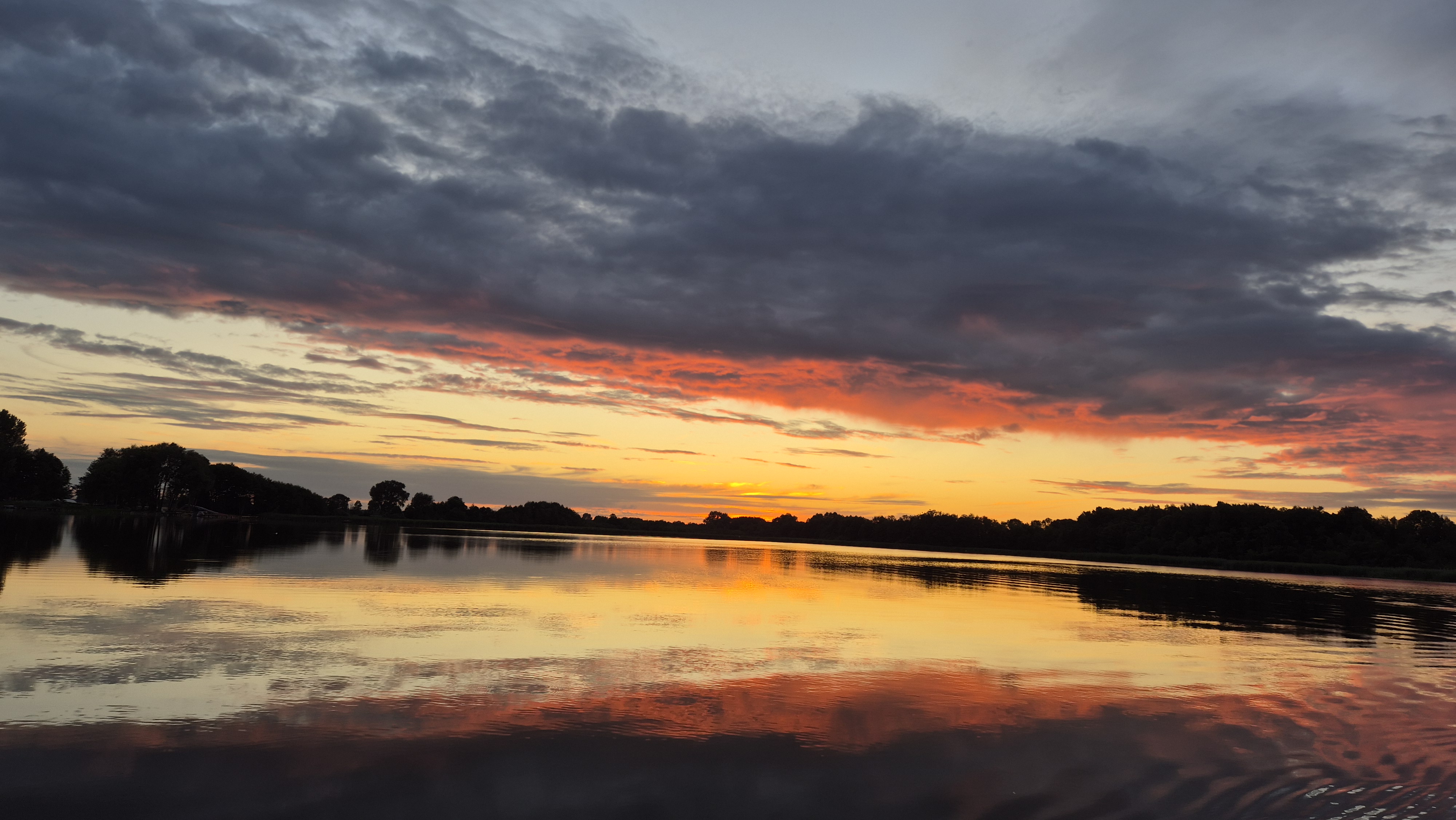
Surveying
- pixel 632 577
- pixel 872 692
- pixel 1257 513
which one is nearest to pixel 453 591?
pixel 632 577

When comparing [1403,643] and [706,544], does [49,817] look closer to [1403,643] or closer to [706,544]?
[1403,643]

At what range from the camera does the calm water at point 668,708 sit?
9.92 metres

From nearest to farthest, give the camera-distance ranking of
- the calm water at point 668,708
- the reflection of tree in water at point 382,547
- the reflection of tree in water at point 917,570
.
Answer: the calm water at point 668,708 → the reflection of tree in water at point 382,547 → the reflection of tree in water at point 917,570

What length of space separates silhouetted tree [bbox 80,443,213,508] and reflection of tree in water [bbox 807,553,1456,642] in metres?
124

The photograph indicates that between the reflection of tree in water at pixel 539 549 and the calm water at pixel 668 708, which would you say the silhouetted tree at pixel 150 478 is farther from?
the calm water at pixel 668 708

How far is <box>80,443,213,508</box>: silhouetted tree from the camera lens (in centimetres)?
14750

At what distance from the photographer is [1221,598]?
167ft

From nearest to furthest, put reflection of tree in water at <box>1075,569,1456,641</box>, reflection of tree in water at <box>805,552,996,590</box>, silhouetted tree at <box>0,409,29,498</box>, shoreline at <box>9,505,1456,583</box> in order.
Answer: reflection of tree in water at <box>1075,569,1456,641</box> → reflection of tree in water at <box>805,552,996,590</box> → shoreline at <box>9,505,1456,583</box> → silhouetted tree at <box>0,409,29,498</box>

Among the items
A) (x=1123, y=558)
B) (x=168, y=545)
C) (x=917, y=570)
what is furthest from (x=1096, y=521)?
(x=168, y=545)

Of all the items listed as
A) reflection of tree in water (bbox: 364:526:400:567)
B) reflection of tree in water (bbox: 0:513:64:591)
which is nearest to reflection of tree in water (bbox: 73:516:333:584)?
reflection of tree in water (bbox: 0:513:64:591)

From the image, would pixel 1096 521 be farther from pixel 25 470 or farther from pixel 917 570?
pixel 25 470

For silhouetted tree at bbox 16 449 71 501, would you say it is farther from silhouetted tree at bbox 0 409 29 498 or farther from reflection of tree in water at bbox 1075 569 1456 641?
reflection of tree in water at bbox 1075 569 1456 641

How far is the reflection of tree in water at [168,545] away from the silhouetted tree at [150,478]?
36.9 m

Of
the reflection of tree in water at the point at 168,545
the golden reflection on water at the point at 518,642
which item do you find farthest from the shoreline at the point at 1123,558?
the golden reflection on water at the point at 518,642
